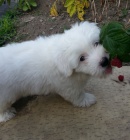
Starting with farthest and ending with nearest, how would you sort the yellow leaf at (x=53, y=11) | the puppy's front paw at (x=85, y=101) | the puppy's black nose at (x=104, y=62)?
the yellow leaf at (x=53, y=11) < the puppy's front paw at (x=85, y=101) < the puppy's black nose at (x=104, y=62)

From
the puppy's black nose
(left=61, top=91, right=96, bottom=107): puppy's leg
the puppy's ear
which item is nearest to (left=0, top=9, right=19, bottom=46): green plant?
(left=61, top=91, right=96, bottom=107): puppy's leg

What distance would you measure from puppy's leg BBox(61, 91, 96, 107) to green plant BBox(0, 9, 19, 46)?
1759 mm

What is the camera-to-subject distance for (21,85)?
2.46 metres

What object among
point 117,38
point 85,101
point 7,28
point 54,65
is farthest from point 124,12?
point 117,38

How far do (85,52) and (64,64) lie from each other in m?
0.19

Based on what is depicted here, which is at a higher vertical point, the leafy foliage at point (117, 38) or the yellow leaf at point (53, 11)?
the leafy foliage at point (117, 38)

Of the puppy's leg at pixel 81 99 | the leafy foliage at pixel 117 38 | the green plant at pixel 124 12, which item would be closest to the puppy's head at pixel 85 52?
the leafy foliage at pixel 117 38

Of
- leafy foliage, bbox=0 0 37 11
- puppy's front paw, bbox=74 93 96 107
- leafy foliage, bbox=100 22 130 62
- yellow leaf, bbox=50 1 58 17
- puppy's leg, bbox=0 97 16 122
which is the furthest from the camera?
leafy foliage, bbox=0 0 37 11

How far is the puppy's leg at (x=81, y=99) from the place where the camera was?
2677 millimetres

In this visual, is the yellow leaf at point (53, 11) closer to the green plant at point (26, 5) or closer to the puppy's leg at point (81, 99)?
the green plant at point (26, 5)

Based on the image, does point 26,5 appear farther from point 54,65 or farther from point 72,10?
point 54,65

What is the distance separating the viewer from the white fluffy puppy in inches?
84.5

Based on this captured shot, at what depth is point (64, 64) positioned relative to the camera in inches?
87.0

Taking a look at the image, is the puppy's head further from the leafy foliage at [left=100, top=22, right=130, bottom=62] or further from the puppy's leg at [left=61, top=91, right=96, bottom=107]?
the puppy's leg at [left=61, top=91, right=96, bottom=107]
